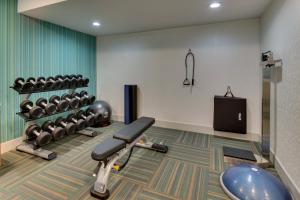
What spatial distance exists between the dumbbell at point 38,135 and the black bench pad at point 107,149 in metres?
1.31

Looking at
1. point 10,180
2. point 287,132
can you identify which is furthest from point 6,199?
point 287,132

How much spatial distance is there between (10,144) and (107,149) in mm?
2175

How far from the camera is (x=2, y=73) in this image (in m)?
2.68

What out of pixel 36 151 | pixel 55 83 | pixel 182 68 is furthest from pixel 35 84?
pixel 182 68

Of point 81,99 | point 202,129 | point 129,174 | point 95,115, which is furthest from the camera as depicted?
point 202,129

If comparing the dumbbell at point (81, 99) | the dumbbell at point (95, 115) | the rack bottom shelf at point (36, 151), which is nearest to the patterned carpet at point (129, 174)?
the rack bottom shelf at point (36, 151)

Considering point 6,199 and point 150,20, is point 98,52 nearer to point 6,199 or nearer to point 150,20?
point 150,20

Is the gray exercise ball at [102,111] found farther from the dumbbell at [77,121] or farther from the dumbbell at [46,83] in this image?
the dumbbell at [46,83]

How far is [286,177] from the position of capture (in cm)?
193

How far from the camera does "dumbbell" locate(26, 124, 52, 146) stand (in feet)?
8.41

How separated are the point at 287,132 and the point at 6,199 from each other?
3.13 metres

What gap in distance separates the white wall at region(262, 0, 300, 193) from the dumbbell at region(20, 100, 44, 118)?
3418 millimetres

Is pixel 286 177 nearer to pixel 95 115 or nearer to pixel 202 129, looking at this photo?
pixel 202 129


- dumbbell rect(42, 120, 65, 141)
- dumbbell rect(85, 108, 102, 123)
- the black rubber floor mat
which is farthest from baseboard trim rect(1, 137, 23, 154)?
the black rubber floor mat
